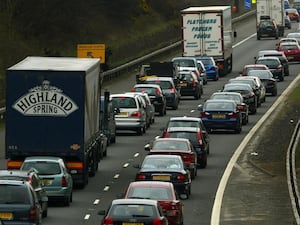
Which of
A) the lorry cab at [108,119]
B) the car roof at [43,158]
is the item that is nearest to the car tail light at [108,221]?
the car roof at [43,158]

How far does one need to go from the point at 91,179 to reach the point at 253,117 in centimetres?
1960

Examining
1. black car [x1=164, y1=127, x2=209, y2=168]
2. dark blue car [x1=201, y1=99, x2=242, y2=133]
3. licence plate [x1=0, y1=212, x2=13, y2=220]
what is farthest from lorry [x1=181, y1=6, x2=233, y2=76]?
licence plate [x1=0, y1=212, x2=13, y2=220]

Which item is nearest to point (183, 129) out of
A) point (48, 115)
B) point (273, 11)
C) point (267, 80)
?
point (48, 115)

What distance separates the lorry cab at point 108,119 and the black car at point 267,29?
187ft

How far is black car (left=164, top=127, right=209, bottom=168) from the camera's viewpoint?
1734 inches

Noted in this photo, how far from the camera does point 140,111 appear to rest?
53062 mm

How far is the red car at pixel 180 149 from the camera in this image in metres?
40.7

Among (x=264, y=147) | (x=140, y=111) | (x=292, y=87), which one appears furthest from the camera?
(x=292, y=87)

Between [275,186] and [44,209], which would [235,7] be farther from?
[44,209]

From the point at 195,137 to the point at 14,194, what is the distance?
1626cm

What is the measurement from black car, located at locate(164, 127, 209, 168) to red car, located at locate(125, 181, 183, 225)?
1241 centimetres

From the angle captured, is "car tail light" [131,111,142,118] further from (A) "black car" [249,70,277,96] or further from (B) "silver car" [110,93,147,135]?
(A) "black car" [249,70,277,96]

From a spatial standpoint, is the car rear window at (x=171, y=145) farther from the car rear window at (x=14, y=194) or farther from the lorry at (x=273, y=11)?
the lorry at (x=273, y=11)

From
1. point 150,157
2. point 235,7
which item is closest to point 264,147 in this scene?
point 150,157
